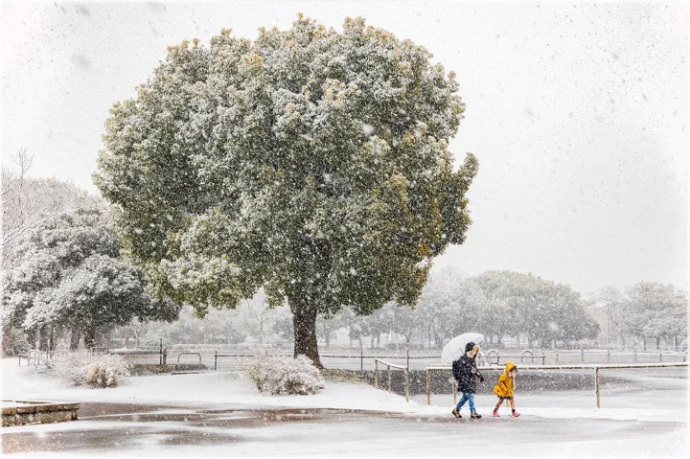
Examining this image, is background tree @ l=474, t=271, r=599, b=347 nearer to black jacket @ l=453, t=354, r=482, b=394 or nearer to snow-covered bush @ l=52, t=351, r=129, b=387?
snow-covered bush @ l=52, t=351, r=129, b=387

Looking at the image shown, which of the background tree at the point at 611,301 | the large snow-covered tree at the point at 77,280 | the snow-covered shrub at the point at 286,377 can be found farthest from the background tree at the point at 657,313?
the snow-covered shrub at the point at 286,377

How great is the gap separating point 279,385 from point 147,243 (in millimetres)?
8467

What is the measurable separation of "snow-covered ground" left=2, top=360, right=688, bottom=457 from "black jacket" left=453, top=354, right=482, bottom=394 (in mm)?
646

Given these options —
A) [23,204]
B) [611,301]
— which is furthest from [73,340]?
[611,301]

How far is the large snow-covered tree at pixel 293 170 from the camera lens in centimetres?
2159

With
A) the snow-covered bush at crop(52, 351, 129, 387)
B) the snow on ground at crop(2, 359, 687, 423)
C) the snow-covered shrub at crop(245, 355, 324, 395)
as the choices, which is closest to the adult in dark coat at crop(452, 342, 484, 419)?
the snow on ground at crop(2, 359, 687, 423)

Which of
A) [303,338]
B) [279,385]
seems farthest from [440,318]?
[279,385]

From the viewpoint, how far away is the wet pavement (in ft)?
32.4

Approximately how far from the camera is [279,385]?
1916cm

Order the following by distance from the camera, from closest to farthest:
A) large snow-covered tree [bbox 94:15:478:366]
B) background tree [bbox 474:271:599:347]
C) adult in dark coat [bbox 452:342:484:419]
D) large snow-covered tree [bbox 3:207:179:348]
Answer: adult in dark coat [bbox 452:342:484:419] < large snow-covered tree [bbox 94:15:478:366] < large snow-covered tree [bbox 3:207:179:348] < background tree [bbox 474:271:599:347]

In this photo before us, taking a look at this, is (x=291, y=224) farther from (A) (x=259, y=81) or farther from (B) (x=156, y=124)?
(B) (x=156, y=124)

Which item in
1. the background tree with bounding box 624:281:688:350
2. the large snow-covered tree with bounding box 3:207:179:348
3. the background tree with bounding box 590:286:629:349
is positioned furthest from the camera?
the background tree with bounding box 590:286:629:349

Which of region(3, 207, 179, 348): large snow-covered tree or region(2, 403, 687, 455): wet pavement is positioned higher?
region(3, 207, 179, 348): large snow-covered tree

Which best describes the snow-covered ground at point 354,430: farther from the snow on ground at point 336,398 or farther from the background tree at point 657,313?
the background tree at point 657,313
